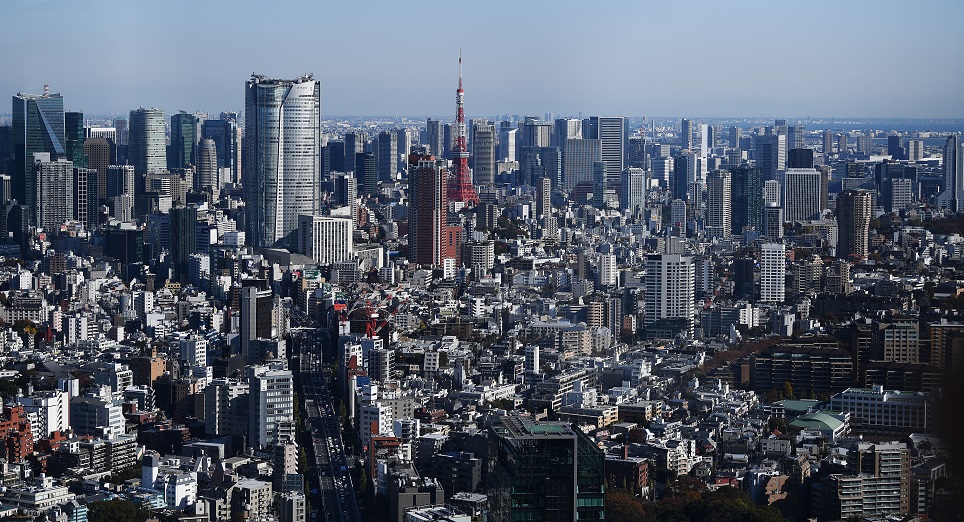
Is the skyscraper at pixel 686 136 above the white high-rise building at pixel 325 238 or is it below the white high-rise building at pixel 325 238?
above

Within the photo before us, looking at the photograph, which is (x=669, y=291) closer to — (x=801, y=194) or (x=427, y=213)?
(x=427, y=213)

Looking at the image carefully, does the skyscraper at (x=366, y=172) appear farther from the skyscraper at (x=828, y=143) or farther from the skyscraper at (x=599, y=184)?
the skyscraper at (x=828, y=143)

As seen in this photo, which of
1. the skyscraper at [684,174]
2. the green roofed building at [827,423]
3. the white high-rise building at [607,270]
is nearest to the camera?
the green roofed building at [827,423]

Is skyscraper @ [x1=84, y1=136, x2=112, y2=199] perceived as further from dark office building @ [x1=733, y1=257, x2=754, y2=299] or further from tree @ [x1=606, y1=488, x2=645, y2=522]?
tree @ [x1=606, y1=488, x2=645, y2=522]

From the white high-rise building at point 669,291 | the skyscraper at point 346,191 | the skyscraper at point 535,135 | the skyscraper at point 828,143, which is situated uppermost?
the skyscraper at point 535,135

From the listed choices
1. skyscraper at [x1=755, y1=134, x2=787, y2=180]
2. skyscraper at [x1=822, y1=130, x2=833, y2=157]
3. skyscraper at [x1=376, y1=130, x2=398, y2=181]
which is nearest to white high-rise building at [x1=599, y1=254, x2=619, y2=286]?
skyscraper at [x1=822, y1=130, x2=833, y2=157]

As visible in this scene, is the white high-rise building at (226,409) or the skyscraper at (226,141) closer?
the white high-rise building at (226,409)

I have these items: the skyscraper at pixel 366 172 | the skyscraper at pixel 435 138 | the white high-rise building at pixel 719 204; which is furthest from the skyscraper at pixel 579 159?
the white high-rise building at pixel 719 204
